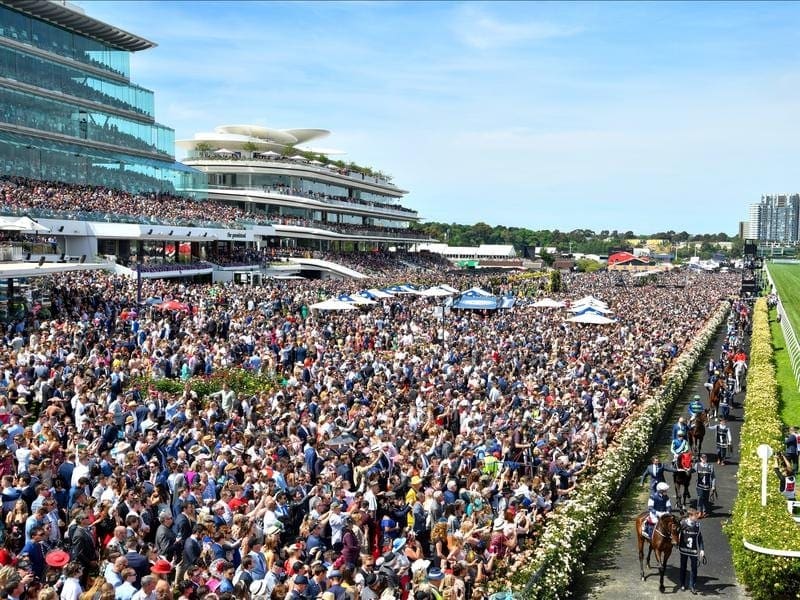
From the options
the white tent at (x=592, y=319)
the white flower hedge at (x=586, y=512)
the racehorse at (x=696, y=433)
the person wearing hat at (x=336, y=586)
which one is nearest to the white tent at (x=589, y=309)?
the white tent at (x=592, y=319)

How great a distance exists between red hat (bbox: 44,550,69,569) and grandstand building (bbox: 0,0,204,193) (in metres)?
43.2

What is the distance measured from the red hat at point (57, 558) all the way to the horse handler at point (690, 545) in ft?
24.5

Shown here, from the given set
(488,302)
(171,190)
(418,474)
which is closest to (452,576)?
(418,474)

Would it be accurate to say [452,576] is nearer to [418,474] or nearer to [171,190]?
[418,474]

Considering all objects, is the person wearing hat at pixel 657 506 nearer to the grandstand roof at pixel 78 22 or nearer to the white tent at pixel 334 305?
the white tent at pixel 334 305

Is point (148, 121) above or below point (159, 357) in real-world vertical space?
above

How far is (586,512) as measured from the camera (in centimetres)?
1138

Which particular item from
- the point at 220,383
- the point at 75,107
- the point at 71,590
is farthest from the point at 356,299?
the point at 75,107

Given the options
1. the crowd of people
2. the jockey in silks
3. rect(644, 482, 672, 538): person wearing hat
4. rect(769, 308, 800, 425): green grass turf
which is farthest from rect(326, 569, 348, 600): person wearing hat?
the jockey in silks

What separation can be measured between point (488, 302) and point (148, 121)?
38.9m

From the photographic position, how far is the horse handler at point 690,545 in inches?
408

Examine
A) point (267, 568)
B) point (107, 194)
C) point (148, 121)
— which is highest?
point (148, 121)

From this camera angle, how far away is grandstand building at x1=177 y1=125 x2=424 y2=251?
72.8 metres

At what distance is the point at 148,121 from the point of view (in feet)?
196
